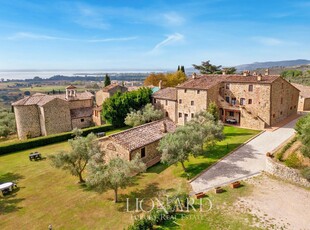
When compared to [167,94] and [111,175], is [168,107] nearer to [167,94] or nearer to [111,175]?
[167,94]

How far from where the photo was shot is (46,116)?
135 feet

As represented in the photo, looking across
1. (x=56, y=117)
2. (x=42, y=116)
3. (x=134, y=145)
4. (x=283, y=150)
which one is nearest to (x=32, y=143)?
(x=42, y=116)

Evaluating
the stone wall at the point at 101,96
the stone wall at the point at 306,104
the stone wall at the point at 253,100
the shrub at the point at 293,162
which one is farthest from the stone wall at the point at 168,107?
the stone wall at the point at 306,104

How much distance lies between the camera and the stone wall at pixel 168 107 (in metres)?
42.2

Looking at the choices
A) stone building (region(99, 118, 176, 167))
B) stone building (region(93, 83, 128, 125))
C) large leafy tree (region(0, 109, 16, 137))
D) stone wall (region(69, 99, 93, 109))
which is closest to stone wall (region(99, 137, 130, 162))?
stone building (region(99, 118, 176, 167))

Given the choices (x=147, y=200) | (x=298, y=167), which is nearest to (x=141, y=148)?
(x=147, y=200)

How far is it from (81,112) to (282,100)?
127 feet

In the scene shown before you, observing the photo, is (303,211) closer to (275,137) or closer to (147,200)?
(147,200)

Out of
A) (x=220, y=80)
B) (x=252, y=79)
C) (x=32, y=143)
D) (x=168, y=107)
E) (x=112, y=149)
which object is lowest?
(x=32, y=143)

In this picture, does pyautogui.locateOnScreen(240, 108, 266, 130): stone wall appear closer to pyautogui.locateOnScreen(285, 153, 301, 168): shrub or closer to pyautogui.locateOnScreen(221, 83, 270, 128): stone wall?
pyautogui.locateOnScreen(221, 83, 270, 128): stone wall

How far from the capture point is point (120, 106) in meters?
42.1

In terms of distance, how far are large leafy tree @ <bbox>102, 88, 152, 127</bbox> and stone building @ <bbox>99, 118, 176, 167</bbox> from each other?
49.4ft

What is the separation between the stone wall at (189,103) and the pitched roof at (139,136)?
10.1 meters

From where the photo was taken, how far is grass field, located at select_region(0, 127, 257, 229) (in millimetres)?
15805
